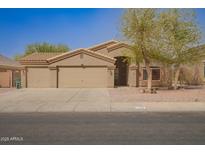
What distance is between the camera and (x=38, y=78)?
3228cm

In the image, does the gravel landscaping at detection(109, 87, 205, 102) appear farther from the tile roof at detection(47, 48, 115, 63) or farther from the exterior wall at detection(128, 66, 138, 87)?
the exterior wall at detection(128, 66, 138, 87)

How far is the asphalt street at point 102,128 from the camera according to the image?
344 inches

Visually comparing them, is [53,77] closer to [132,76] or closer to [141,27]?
[132,76]

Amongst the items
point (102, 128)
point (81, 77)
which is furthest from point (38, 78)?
point (102, 128)

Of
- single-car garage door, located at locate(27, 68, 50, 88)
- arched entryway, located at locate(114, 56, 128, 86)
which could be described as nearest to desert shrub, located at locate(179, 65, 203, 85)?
arched entryway, located at locate(114, 56, 128, 86)

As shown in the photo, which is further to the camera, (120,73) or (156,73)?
(120,73)

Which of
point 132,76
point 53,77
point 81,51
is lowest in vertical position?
point 53,77

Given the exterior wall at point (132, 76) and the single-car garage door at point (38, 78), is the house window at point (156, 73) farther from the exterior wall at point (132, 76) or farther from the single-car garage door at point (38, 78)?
the single-car garage door at point (38, 78)

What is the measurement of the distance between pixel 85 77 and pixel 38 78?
4.90 metres

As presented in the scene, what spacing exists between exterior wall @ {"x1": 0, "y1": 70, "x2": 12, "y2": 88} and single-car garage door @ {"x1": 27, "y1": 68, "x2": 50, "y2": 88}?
15.1ft

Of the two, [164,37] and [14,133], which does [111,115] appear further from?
[164,37]

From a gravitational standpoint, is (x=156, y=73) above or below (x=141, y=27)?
below
